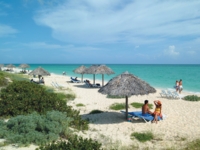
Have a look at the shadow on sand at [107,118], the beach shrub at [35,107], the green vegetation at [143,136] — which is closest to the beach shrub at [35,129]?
the beach shrub at [35,107]

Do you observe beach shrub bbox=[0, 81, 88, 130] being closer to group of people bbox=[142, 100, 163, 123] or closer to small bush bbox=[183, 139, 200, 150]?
group of people bbox=[142, 100, 163, 123]

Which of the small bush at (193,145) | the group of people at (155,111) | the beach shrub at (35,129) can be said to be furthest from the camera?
the group of people at (155,111)

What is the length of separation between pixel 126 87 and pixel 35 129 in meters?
3.59

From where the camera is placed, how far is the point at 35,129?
5.05 meters

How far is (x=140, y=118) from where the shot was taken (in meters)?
7.79

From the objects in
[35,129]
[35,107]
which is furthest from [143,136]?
[35,107]

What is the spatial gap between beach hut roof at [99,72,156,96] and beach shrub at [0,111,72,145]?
8.19ft

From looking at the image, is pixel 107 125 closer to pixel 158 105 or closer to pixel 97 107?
pixel 158 105

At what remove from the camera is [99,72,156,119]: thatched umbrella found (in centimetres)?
711

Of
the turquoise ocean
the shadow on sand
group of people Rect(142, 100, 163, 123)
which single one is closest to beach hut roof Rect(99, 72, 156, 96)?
group of people Rect(142, 100, 163, 123)

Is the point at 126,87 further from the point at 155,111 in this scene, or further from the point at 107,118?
the point at 107,118

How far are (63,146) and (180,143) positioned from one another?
3.47m

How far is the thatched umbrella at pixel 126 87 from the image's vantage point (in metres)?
7.11

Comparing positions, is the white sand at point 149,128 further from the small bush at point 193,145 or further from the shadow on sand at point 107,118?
the small bush at point 193,145
